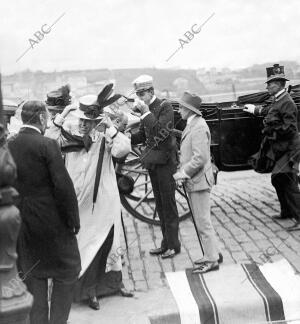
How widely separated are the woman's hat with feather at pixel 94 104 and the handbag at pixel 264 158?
2.49m

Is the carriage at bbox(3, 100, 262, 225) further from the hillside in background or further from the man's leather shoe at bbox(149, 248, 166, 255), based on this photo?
the man's leather shoe at bbox(149, 248, 166, 255)

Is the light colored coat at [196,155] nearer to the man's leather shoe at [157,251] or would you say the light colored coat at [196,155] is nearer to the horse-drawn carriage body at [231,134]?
the man's leather shoe at [157,251]

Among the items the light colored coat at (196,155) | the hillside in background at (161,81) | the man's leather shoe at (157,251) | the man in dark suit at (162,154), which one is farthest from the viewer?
the hillside in background at (161,81)

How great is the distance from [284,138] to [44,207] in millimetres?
3540

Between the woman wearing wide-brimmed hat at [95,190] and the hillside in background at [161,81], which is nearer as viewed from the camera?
the woman wearing wide-brimmed hat at [95,190]

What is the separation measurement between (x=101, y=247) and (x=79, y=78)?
3531mm

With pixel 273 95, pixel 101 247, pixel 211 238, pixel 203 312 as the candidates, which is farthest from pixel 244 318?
pixel 273 95

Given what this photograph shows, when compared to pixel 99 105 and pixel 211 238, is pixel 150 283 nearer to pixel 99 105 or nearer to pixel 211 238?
pixel 211 238

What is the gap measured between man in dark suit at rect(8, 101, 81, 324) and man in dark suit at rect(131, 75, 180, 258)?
1904 mm

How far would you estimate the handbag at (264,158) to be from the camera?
6698 mm

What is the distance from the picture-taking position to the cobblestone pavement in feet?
18.2

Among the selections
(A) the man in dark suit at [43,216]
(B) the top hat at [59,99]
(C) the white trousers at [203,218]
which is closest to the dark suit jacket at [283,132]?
(C) the white trousers at [203,218]

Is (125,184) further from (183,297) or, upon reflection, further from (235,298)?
(235,298)

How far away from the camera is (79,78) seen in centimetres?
786
